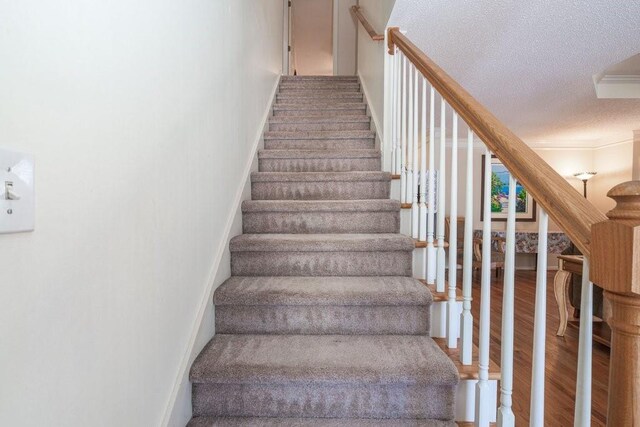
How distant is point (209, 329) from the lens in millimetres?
1383

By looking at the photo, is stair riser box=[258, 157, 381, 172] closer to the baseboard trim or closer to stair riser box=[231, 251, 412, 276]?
the baseboard trim

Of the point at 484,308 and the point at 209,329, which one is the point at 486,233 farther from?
the point at 209,329

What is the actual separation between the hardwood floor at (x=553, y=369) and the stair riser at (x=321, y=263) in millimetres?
958

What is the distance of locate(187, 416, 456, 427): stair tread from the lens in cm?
112

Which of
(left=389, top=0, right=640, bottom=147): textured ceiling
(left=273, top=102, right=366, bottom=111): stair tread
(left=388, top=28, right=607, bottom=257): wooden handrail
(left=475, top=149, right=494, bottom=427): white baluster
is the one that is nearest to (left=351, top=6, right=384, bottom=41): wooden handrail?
(left=389, top=0, right=640, bottom=147): textured ceiling

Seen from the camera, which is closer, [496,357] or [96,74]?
[96,74]

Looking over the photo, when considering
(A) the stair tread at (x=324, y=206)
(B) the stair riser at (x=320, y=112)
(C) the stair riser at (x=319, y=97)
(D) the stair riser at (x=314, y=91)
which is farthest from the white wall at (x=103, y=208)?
(D) the stair riser at (x=314, y=91)

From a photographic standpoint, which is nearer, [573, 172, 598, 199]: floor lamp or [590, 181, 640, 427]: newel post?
[590, 181, 640, 427]: newel post

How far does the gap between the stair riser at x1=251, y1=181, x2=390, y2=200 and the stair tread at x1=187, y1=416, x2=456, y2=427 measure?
4.29 feet

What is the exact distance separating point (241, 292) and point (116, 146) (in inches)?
32.0

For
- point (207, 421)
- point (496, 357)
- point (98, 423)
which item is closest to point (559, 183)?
point (98, 423)

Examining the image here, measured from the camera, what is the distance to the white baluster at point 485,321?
3.22 ft

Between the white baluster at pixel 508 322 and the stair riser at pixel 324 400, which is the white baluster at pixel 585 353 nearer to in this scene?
the white baluster at pixel 508 322

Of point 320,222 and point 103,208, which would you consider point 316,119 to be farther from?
point 103,208
